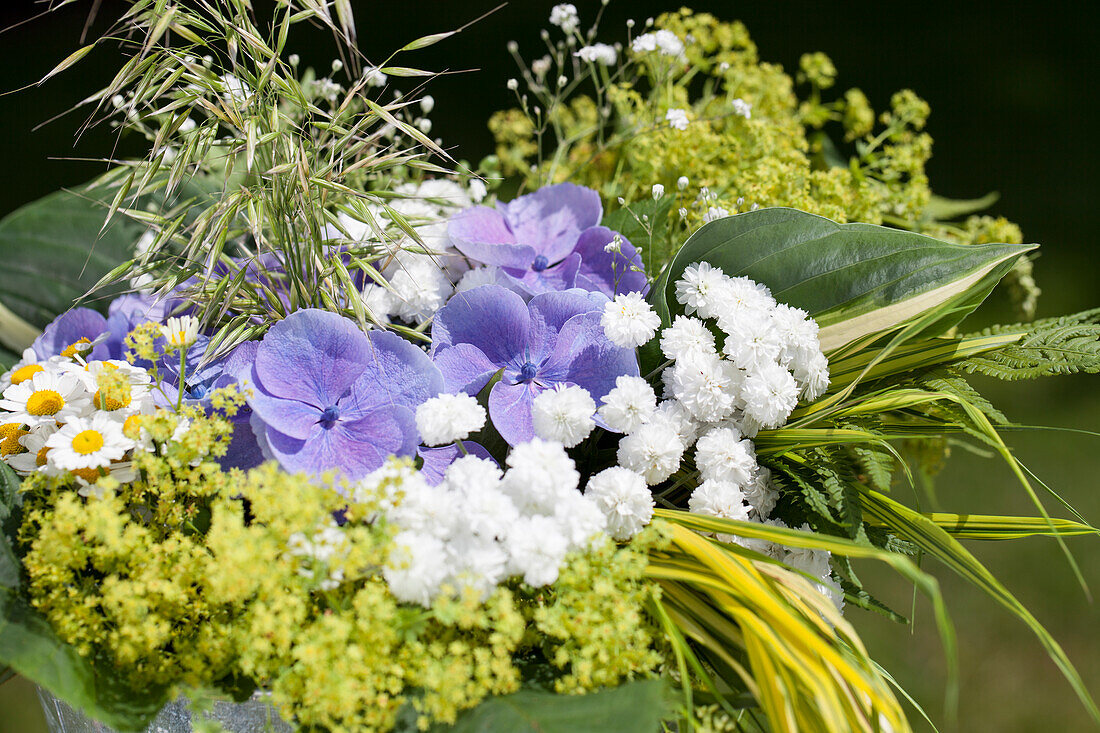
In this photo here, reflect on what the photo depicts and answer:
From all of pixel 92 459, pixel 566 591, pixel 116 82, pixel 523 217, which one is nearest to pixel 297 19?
pixel 116 82

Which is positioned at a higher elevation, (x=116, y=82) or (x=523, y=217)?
(x=116, y=82)

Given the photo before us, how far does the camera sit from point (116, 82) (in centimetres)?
70

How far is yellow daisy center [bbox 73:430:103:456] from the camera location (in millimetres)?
684

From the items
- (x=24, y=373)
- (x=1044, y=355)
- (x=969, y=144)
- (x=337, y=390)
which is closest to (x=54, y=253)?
(x=24, y=373)

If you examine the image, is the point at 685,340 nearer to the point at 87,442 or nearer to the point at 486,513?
the point at 486,513

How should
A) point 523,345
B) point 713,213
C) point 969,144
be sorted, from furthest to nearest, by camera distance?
point 969,144 < point 713,213 < point 523,345

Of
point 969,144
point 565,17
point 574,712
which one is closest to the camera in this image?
point 574,712

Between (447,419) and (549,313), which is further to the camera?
(549,313)

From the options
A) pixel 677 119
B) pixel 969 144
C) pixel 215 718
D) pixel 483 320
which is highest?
pixel 677 119

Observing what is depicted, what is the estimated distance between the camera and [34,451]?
0.75 metres

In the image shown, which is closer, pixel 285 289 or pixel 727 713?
pixel 727 713

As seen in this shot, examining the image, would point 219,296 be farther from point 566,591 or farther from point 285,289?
point 566,591

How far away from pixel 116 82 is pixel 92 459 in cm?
31

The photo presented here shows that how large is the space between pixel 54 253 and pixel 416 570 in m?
0.95
